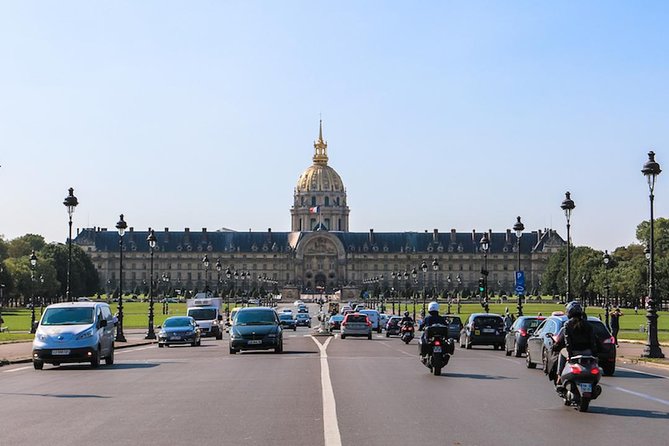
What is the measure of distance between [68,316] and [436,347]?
9095mm

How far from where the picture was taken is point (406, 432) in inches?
529

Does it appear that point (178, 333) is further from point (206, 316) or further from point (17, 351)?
point (206, 316)

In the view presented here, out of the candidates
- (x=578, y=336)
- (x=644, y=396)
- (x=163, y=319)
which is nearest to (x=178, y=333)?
(x=644, y=396)

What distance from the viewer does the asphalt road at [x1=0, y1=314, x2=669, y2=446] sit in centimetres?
1315

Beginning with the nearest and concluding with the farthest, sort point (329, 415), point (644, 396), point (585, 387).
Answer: point (329, 415) < point (585, 387) < point (644, 396)

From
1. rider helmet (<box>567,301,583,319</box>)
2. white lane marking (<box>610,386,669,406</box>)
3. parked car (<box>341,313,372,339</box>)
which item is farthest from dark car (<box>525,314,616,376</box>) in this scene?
parked car (<box>341,313,372,339</box>)

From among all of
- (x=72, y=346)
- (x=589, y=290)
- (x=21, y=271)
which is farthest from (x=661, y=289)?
(x=72, y=346)

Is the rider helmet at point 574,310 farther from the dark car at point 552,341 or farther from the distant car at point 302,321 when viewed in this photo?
the distant car at point 302,321

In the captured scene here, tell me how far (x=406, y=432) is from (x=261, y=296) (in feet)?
557

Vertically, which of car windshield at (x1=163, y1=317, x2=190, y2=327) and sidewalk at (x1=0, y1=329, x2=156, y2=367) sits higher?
car windshield at (x1=163, y1=317, x2=190, y2=327)

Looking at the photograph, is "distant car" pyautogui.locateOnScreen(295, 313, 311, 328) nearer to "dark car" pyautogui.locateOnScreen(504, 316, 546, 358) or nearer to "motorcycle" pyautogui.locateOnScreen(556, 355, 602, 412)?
"dark car" pyautogui.locateOnScreen(504, 316, 546, 358)

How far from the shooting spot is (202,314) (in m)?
57.8

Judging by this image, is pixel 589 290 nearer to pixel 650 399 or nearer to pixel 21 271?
pixel 21 271

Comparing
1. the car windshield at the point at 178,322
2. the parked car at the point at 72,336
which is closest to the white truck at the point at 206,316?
the car windshield at the point at 178,322
